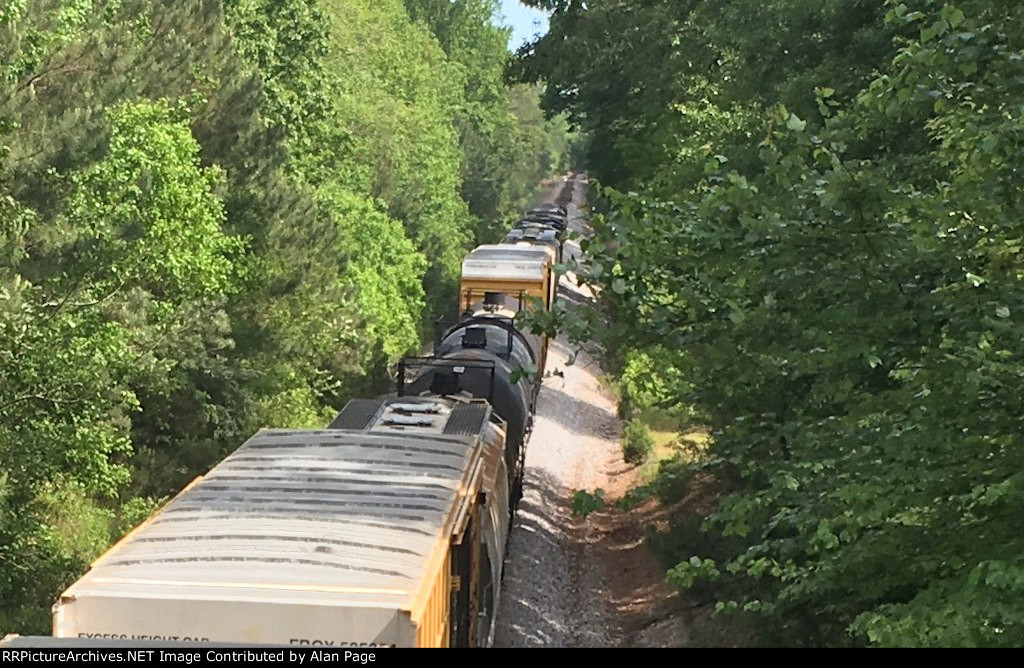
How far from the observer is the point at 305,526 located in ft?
27.4

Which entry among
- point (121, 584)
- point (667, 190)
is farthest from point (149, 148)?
point (121, 584)

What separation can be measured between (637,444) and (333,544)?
2005 centimetres

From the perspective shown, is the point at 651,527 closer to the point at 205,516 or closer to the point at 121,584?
the point at 205,516

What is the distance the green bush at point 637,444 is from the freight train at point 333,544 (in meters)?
13.2

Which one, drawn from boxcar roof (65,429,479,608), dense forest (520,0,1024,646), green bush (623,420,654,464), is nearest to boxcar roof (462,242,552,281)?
green bush (623,420,654,464)

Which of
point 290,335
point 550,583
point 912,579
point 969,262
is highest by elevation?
point 969,262

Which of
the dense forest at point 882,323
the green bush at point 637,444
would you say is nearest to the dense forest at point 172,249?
the green bush at point 637,444

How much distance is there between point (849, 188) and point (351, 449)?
5.93 m

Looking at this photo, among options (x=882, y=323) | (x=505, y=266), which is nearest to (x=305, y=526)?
(x=882, y=323)

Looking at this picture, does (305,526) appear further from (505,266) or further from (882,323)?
(505,266)

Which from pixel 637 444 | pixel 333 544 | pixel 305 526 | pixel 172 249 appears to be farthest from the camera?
pixel 637 444

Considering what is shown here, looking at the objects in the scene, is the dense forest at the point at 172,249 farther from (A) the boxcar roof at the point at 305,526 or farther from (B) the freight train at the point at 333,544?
(A) the boxcar roof at the point at 305,526

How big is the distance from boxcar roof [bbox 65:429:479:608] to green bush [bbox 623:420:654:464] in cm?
1612

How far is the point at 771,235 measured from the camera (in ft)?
21.7
